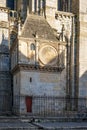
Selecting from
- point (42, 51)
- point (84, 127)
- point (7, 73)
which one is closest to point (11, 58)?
point (7, 73)

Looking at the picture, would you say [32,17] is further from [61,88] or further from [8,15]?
[61,88]

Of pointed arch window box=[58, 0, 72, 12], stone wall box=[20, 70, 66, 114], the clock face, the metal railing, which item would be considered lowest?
the metal railing

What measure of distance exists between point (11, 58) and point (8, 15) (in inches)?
171

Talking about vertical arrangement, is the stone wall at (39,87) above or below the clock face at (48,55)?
below

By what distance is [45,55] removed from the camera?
27.0 metres

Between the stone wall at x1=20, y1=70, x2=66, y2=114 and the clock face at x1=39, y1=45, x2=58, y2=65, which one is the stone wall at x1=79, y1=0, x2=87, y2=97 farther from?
the clock face at x1=39, y1=45, x2=58, y2=65

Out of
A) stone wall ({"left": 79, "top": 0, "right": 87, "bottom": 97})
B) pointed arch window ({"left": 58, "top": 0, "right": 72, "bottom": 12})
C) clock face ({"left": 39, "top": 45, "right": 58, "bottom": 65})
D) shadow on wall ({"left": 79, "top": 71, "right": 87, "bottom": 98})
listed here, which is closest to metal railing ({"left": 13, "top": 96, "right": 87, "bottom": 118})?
clock face ({"left": 39, "top": 45, "right": 58, "bottom": 65})

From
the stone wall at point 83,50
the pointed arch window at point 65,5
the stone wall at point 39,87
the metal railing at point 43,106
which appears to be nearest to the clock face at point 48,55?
the stone wall at point 39,87

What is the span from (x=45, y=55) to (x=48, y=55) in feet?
1.02

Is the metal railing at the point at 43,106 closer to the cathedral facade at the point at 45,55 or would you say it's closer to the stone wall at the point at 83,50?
the cathedral facade at the point at 45,55

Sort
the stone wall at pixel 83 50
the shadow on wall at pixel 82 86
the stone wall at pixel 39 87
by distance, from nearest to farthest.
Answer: the stone wall at pixel 39 87, the shadow on wall at pixel 82 86, the stone wall at pixel 83 50

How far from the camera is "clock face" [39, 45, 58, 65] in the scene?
2683 centimetres

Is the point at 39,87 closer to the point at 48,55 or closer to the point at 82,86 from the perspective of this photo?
the point at 48,55

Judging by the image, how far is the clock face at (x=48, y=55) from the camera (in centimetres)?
2683
